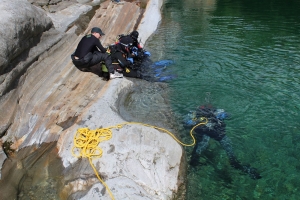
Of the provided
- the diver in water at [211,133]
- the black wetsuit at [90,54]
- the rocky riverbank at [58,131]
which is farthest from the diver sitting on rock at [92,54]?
the diver in water at [211,133]

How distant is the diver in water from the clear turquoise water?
157mm

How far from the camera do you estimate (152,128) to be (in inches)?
272

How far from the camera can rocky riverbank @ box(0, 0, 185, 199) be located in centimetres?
579

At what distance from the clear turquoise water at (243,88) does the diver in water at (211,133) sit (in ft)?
0.51

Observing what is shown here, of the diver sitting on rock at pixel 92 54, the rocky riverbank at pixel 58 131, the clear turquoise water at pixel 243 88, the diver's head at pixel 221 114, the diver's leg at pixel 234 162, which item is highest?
the diver sitting on rock at pixel 92 54

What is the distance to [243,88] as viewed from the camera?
9914 millimetres

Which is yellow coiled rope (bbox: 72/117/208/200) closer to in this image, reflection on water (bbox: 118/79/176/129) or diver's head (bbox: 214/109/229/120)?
reflection on water (bbox: 118/79/176/129)

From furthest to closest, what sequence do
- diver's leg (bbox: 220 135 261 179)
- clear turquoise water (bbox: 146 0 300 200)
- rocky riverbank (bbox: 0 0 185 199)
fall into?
diver's leg (bbox: 220 135 261 179)
clear turquoise water (bbox: 146 0 300 200)
rocky riverbank (bbox: 0 0 185 199)

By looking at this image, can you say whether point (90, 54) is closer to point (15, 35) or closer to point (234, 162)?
point (15, 35)

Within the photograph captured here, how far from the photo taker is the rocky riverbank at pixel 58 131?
5793 mm

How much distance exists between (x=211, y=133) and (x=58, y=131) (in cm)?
383

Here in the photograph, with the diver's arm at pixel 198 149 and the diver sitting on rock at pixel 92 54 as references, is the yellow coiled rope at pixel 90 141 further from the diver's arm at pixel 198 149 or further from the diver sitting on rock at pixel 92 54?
the diver sitting on rock at pixel 92 54

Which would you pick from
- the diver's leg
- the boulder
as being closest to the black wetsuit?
the boulder

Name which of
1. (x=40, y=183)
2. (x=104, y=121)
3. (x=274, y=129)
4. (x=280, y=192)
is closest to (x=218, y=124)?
(x=274, y=129)
